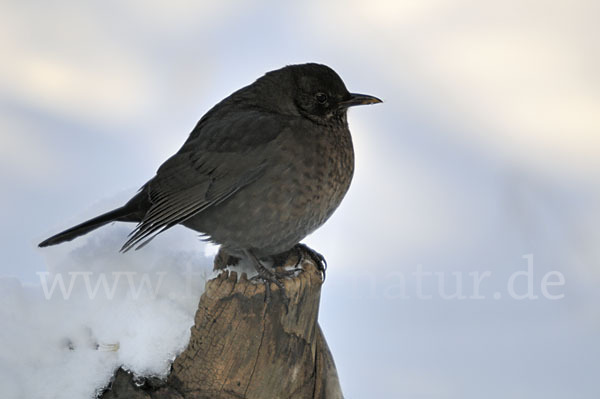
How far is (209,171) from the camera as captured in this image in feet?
13.4

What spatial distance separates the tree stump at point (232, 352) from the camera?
363 cm

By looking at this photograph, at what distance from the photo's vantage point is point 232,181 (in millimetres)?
4000

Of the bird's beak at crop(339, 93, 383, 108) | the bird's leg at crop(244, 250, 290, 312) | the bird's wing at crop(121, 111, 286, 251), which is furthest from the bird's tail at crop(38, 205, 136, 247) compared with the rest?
the bird's beak at crop(339, 93, 383, 108)

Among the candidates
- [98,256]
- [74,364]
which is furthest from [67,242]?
[74,364]

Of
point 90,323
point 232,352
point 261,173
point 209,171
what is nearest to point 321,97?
point 261,173

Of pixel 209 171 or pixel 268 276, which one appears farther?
pixel 209 171

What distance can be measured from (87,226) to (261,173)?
1.08 m

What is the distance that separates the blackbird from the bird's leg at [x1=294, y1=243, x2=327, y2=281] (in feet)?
0.86

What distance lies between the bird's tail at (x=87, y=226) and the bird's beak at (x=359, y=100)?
1392 millimetres

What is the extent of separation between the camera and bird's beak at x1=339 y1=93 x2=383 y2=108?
4.21 metres

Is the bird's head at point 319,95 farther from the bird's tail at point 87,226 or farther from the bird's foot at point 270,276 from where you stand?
the bird's tail at point 87,226

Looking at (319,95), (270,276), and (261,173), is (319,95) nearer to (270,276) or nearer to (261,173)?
(261,173)

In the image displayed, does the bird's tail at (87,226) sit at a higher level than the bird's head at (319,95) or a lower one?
lower

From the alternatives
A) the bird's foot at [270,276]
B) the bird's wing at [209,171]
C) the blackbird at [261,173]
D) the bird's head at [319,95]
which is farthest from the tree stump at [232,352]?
the bird's head at [319,95]
